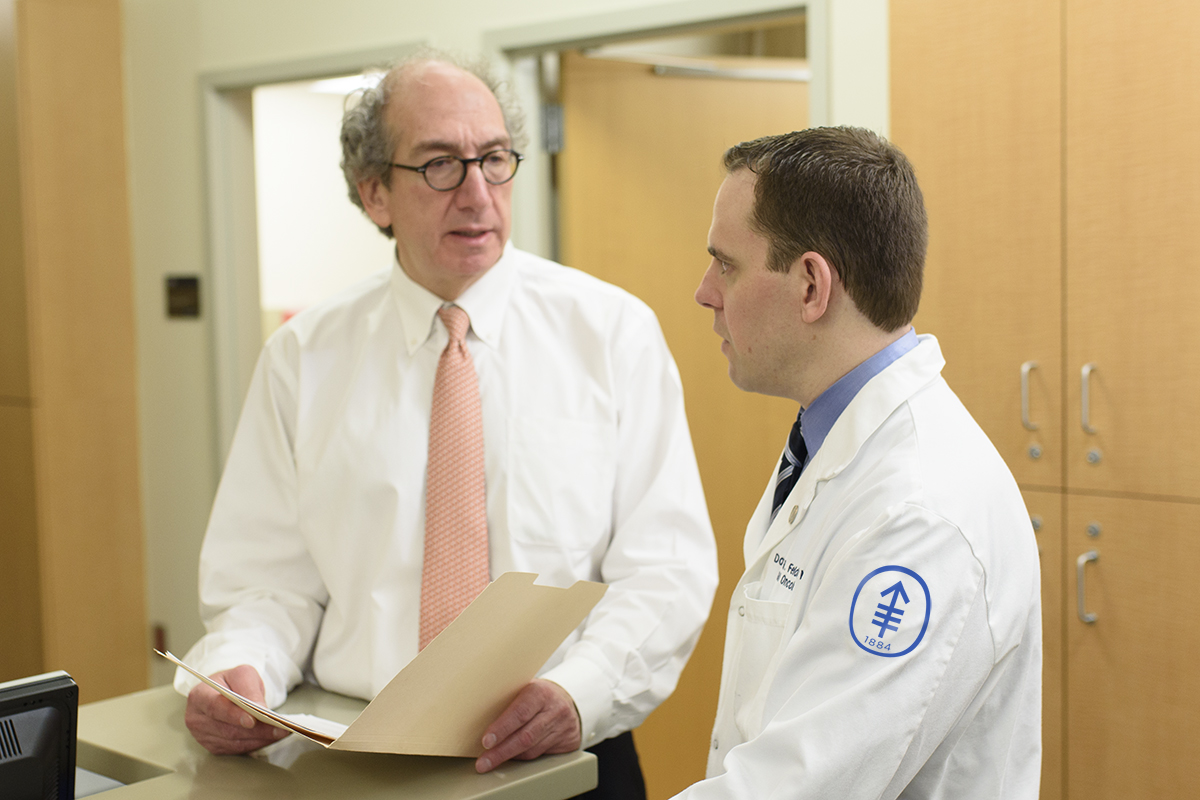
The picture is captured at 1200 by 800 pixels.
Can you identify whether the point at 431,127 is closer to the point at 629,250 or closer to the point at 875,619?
the point at 875,619

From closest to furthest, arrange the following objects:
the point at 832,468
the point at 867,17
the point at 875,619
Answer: the point at 875,619 → the point at 832,468 → the point at 867,17

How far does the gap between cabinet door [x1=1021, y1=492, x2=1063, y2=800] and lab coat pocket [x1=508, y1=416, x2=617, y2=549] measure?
2.96ft

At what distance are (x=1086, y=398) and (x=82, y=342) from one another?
9.15 feet

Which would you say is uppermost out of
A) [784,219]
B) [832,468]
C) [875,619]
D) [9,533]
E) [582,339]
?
[784,219]

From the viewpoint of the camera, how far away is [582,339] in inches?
68.5

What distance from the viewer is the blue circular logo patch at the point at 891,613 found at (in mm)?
918

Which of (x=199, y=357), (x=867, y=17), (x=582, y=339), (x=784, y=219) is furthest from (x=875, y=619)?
(x=199, y=357)

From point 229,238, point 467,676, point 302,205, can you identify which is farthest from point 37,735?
point 302,205

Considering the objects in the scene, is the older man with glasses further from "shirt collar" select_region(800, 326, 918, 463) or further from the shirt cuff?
"shirt collar" select_region(800, 326, 918, 463)

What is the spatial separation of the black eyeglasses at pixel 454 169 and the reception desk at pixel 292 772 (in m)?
0.81

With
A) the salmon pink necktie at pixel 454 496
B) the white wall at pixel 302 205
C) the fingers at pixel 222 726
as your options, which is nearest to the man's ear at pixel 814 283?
the salmon pink necktie at pixel 454 496

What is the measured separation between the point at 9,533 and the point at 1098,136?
10.5ft

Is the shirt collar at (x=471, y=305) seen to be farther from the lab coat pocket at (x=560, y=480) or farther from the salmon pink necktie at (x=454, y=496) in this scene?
the lab coat pocket at (x=560, y=480)

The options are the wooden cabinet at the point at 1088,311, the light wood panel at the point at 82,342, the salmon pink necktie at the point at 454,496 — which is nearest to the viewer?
the salmon pink necktie at the point at 454,496
